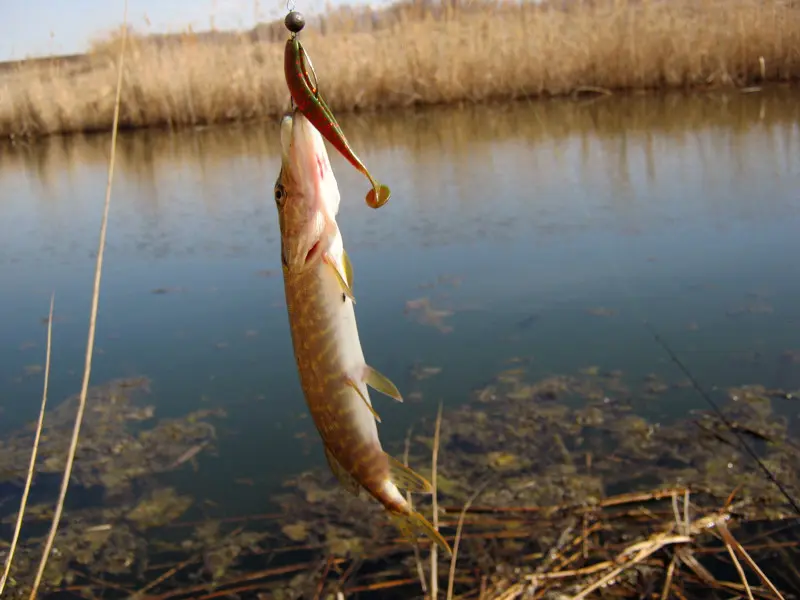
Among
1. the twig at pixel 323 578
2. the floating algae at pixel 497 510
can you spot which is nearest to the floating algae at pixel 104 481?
the floating algae at pixel 497 510

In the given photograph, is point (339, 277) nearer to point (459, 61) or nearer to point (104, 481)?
point (104, 481)

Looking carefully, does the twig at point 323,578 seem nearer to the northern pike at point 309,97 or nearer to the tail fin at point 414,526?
the tail fin at point 414,526

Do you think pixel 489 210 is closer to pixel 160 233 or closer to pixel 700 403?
pixel 160 233

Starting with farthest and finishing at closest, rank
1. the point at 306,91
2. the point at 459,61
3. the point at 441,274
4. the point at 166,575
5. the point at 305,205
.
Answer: the point at 459,61
the point at 441,274
the point at 166,575
the point at 305,205
the point at 306,91

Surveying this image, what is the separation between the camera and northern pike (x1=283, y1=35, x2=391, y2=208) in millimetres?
838

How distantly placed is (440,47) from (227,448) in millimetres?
8285

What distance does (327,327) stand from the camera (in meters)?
1.14

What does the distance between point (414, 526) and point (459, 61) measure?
973cm

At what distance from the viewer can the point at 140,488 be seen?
2.81 meters

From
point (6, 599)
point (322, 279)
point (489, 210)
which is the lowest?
point (6, 599)

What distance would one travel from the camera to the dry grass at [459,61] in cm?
995

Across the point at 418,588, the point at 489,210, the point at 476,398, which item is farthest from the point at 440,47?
the point at 418,588

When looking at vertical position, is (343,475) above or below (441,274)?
above

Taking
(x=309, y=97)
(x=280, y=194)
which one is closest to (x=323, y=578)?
(x=280, y=194)
